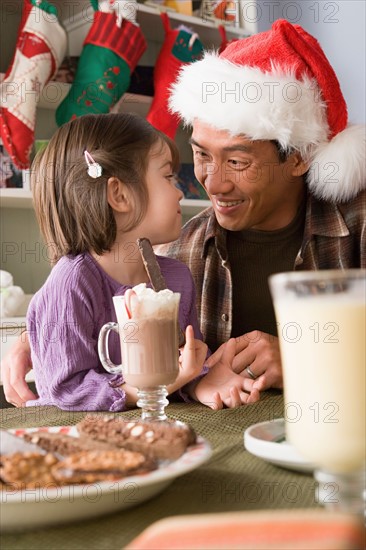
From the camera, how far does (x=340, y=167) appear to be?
76.4 inches

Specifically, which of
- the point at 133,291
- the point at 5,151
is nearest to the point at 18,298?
A: the point at 5,151

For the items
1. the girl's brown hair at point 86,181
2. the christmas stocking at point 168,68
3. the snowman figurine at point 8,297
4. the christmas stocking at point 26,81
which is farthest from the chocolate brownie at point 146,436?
the christmas stocking at point 168,68

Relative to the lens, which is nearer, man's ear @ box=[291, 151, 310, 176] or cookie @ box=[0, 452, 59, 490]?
cookie @ box=[0, 452, 59, 490]

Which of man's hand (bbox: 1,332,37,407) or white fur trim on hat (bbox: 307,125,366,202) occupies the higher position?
white fur trim on hat (bbox: 307,125,366,202)

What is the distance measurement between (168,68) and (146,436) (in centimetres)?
253

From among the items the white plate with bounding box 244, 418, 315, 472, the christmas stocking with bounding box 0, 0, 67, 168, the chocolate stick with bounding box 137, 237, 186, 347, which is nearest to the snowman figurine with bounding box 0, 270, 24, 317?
the christmas stocking with bounding box 0, 0, 67, 168

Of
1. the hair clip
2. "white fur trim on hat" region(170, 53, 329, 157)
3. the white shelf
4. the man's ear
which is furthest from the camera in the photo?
the white shelf

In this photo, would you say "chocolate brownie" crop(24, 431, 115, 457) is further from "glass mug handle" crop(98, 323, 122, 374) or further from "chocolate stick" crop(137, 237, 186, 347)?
"chocolate stick" crop(137, 237, 186, 347)

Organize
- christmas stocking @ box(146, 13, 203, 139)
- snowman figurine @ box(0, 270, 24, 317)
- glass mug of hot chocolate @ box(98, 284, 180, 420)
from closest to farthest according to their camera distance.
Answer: glass mug of hot chocolate @ box(98, 284, 180, 420) → snowman figurine @ box(0, 270, 24, 317) → christmas stocking @ box(146, 13, 203, 139)

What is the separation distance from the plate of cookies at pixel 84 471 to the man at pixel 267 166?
4.21 feet

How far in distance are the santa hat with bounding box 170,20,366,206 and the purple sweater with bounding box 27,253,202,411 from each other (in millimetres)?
691

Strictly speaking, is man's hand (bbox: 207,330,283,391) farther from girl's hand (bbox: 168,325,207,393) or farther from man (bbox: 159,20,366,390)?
man (bbox: 159,20,366,390)

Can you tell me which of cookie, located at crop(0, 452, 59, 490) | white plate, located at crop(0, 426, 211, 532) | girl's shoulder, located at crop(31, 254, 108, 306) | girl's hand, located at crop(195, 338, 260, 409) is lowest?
girl's hand, located at crop(195, 338, 260, 409)

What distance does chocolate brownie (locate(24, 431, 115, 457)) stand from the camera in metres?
0.66
